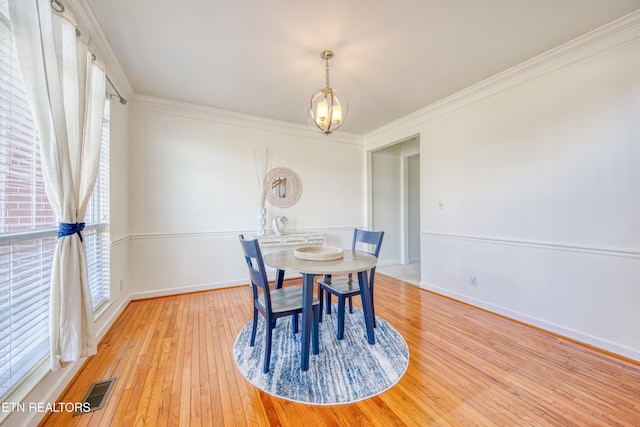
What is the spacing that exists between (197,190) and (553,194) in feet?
13.3

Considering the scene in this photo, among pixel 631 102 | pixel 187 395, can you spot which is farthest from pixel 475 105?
pixel 187 395

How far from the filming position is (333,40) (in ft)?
6.93

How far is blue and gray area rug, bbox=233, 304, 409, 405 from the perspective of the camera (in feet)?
5.13

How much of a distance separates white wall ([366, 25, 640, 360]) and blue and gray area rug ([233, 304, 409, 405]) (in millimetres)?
1454

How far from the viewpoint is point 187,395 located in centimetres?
154

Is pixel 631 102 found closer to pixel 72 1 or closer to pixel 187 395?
pixel 187 395

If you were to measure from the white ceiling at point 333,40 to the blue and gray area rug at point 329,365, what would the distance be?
8.42 feet

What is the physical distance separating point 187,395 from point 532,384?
2.21m

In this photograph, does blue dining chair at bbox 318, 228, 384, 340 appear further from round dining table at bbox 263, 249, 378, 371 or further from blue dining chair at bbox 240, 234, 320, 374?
blue dining chair at bbox 240, 234, 320, 374

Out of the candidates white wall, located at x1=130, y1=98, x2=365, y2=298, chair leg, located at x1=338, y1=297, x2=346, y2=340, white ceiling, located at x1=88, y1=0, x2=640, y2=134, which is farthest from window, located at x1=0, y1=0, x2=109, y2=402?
chair leg, located at x1=338, y1=297, x2=346, y2=340

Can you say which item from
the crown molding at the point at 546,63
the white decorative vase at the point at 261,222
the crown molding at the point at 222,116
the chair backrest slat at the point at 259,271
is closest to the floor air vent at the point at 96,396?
the chair backrest slat at the point at 259,271

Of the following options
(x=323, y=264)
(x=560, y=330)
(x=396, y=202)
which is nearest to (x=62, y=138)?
(x=323, y=264)

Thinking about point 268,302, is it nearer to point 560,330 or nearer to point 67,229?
point 67,229

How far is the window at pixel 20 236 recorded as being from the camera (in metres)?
1.20
